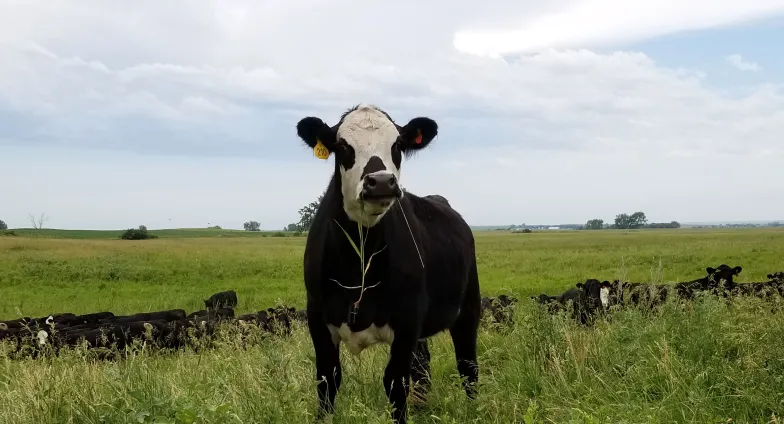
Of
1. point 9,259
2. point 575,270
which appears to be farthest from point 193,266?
point 575,270

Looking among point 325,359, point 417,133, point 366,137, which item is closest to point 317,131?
point 366,137

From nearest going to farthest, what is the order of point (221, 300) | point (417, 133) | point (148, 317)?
point (417, 133)
point (148, 317)
point (221, 300)

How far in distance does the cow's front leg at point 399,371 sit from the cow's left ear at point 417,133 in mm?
1602

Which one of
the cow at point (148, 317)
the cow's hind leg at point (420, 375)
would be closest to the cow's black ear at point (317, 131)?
the cow's hind leg at point (420, 375)

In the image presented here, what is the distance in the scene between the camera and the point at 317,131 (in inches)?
207

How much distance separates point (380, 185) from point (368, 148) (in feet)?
1.85

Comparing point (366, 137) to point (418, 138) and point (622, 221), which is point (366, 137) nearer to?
point (418, 138)

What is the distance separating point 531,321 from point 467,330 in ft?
2.21

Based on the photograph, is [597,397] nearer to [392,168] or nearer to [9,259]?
[392,168]

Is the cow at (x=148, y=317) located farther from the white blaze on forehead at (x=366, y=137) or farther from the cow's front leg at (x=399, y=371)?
the white blaze on forehead at (x=366, y=137)

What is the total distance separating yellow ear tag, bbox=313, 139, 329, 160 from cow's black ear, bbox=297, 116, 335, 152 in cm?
3

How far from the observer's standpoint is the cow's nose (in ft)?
14.4

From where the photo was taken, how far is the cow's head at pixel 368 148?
176 inches

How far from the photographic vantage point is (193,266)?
31.5m
